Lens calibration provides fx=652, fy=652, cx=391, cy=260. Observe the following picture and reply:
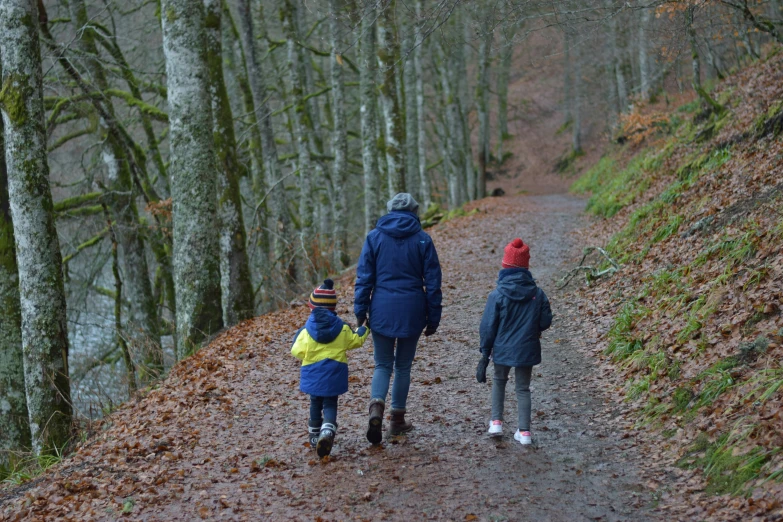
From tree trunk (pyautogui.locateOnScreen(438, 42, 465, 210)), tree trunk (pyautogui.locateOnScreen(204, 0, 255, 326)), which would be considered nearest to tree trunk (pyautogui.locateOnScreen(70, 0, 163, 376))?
tree trunk (pyautogui.locateOnScreen(204, 0, 255, 326))

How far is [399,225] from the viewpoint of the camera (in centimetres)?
571

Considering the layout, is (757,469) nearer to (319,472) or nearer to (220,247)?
(319,472)

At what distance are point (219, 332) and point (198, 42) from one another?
174 inches

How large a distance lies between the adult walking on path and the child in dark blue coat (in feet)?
1.65

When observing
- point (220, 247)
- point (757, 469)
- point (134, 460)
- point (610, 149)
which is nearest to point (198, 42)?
point (220, 247)

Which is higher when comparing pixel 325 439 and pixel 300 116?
pixel 300 116

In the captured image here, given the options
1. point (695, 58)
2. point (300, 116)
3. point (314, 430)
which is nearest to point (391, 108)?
point (300, 116)

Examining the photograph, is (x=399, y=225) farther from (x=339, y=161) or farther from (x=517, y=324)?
(x=339, y=161)

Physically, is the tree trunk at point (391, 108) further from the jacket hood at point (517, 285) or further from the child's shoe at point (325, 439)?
the child's shoe at point (325, 439)

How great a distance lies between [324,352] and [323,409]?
549 mm

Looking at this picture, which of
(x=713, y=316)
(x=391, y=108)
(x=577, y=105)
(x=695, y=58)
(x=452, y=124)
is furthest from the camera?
(x=577, y=105)

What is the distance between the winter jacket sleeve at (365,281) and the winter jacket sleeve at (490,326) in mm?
1023

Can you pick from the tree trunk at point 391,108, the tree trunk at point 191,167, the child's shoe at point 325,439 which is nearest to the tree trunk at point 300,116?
the tree trunk at point 391,108

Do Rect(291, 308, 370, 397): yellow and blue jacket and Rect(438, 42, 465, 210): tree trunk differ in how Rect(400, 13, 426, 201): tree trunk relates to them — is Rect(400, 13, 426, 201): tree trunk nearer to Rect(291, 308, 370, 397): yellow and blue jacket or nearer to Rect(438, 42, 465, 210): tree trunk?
Rect(438, 42, 465, 210): tree trunk
